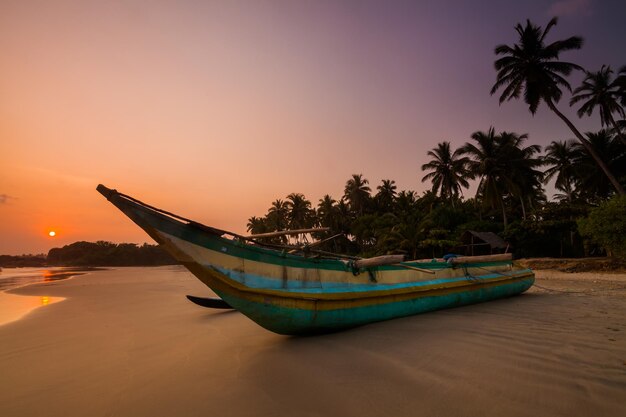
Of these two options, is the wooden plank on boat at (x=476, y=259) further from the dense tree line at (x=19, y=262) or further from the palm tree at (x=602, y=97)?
the dense tree line at (x=19, y=262)

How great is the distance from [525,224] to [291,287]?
29136mm

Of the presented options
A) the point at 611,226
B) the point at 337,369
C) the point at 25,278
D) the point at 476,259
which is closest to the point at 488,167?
the point at 611,226

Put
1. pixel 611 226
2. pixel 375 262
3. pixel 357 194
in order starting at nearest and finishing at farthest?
pixel 375 262
pixel 611 226
pixel 357 194

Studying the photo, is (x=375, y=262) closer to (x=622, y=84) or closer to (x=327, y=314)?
(x=327, y=314)

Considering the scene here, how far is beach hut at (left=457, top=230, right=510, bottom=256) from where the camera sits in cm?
2684

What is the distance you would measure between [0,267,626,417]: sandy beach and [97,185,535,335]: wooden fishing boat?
338 millimetres

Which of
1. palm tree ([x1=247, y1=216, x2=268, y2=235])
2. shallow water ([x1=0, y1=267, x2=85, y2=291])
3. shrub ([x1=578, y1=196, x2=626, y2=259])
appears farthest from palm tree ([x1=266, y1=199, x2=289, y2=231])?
shrub ([x1=578, y1=196, x2=626, y2=259])

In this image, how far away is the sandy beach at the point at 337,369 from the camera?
9.02 feet

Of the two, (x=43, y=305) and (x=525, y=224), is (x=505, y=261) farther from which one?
(x=525, y=224)

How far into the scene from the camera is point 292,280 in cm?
504

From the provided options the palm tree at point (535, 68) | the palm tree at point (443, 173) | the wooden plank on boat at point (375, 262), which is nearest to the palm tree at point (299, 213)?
the palm tree at point (443, 173)

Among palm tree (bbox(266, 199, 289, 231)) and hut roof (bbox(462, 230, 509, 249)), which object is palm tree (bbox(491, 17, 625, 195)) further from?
Answer: palm tree (bbox(266, 199, 289, 231))

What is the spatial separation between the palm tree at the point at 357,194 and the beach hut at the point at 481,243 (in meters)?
22.5

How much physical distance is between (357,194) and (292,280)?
4574cm
